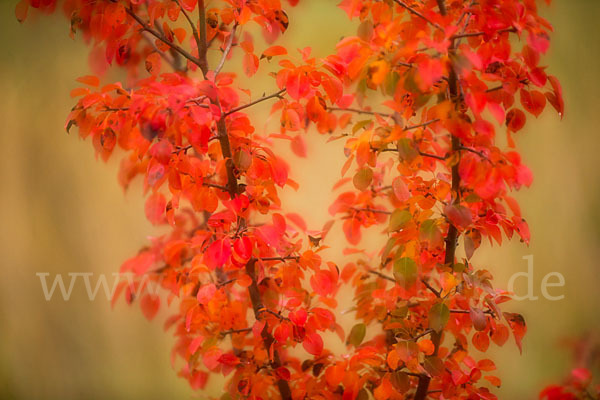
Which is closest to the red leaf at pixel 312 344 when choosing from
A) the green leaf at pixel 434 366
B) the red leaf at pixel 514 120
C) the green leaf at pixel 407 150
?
the green leaf at pixel 434 366

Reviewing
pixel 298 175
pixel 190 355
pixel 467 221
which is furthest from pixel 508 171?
pixel 298 175

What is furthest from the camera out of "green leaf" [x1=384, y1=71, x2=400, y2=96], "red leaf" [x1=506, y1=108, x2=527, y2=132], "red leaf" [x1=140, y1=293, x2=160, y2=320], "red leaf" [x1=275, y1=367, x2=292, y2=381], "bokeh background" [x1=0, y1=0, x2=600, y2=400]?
"bokeh background" [x1=0, y1=0, x2=600, y2=400]

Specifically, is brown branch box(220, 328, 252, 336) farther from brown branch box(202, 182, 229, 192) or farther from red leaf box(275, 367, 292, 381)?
brown branch box(202, 182, 229, 192)

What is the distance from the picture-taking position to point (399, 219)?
876 mm

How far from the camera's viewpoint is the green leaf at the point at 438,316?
0.85 m

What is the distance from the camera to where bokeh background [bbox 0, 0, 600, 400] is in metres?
1.59

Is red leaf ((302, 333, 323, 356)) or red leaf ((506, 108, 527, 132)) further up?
red leaf ((506, 108, 527, 132))

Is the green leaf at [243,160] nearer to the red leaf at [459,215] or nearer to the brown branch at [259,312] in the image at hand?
the brown branch at [259,312]

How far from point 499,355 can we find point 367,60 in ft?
4.15

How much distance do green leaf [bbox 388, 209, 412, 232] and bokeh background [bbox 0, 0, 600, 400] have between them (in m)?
0.73

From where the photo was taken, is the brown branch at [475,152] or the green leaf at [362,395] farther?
the green leaf at [362,395]

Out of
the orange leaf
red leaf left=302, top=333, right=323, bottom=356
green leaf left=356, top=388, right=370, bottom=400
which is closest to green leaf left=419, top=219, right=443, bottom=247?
red leaf left=302, top=333, right=323, bottom=356

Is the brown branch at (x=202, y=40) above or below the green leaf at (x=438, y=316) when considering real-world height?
above

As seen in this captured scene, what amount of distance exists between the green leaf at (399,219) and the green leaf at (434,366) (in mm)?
274
